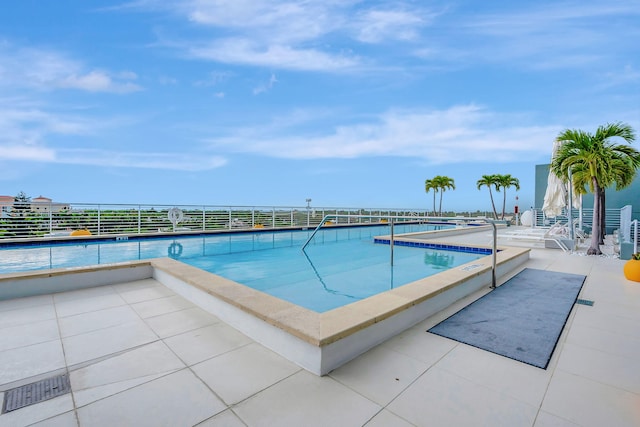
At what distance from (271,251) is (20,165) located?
14061 mm

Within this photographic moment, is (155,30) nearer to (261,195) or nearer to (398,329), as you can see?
(398,329)

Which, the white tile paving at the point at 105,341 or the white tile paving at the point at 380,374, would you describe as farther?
the white tile paving at the point at 105,341

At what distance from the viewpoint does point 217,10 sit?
6453 millimetres

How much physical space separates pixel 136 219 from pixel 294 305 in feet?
28.9

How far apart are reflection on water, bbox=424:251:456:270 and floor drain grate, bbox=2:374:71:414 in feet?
16.4

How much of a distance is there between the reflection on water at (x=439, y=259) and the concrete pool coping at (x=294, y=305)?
5.24 ft

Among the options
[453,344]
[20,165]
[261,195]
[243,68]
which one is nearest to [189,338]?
[453,344]

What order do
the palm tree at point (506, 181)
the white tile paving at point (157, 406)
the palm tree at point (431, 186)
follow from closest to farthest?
1. the white tile paving at point (157, 406)
2. the palm tree at point (506, 181)
3. the palm tree at point (431, 186)

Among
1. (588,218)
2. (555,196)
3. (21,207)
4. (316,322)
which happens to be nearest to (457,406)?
(316,322)

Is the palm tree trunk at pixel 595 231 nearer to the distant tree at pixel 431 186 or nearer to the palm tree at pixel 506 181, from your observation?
the distant tree at pixel 431 186

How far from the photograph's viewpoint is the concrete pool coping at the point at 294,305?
1.72 m

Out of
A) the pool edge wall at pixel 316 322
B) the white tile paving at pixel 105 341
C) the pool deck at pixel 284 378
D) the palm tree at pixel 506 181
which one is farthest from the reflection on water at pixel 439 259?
the palm tree at pixel 506 181

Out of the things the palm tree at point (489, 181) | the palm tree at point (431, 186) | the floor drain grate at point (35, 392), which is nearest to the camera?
the floor drain grate at point (35, 392)

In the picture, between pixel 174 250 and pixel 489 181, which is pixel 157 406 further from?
pixel 489 181
